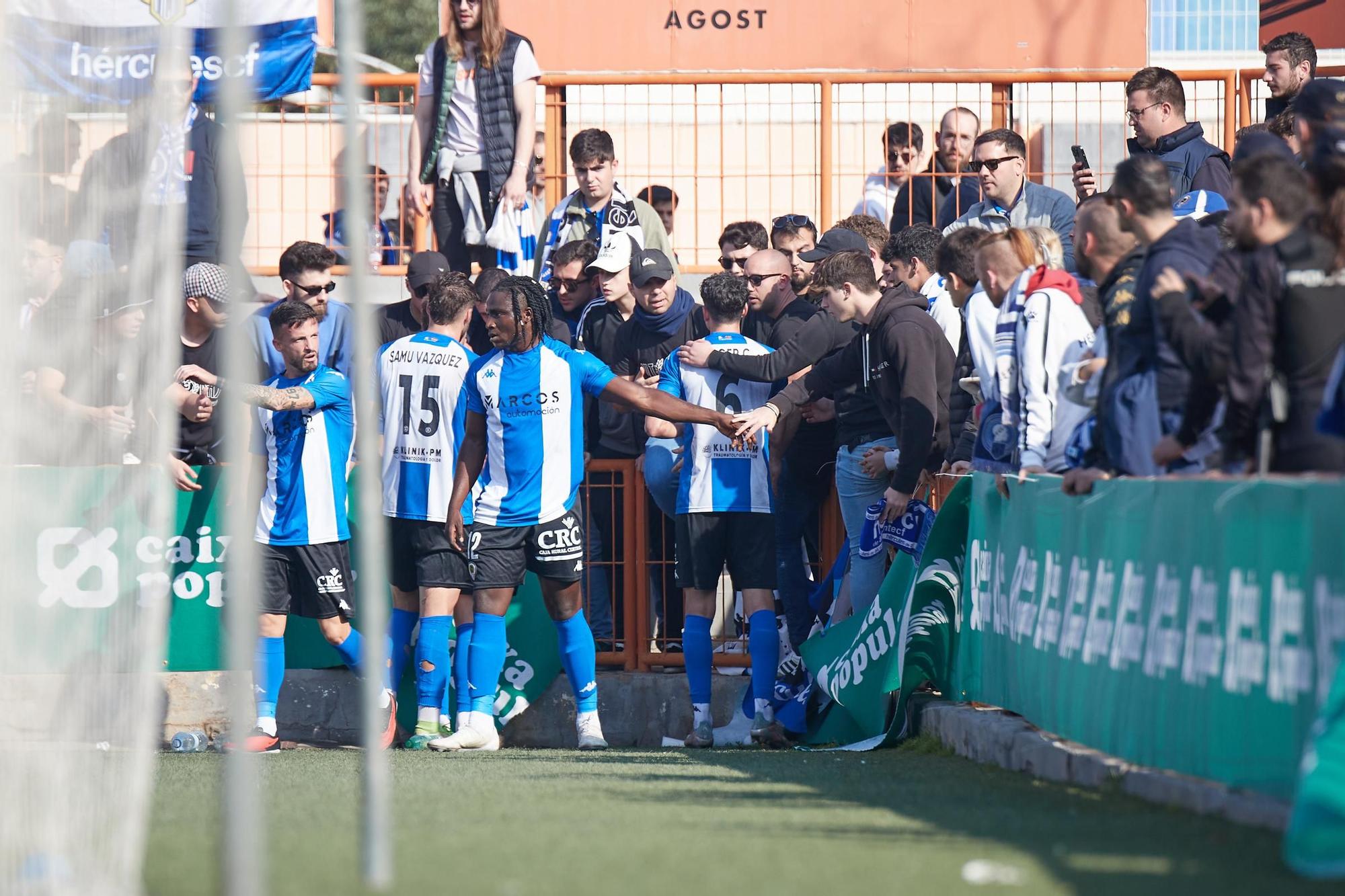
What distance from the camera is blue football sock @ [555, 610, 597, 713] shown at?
9891mm

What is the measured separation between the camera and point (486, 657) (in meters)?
9.79

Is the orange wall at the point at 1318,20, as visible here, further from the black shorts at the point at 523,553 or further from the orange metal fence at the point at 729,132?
the black shorts at the point at 523,553

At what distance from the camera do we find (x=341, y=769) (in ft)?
26.8

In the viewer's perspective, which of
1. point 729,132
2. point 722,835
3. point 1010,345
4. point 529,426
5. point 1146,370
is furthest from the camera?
point 729,132

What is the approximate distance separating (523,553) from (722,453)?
50.0 inches

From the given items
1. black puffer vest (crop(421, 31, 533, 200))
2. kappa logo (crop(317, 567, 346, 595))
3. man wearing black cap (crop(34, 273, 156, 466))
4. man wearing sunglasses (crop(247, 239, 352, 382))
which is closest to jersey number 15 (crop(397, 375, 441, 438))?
man wearing sunglasses (crop(247, 239, 352, 382))

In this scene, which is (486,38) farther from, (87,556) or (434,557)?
(87,556)

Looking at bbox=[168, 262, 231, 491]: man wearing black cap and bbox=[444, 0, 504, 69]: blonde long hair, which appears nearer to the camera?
bbox=[168, 262, 231, 491]: man wearing black cap

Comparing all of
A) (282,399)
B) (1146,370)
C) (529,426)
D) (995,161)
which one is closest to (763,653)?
(529,426)

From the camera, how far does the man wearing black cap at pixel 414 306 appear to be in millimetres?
10977

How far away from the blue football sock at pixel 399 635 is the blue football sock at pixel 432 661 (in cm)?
36

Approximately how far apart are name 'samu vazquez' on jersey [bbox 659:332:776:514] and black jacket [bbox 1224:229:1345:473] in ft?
14.6

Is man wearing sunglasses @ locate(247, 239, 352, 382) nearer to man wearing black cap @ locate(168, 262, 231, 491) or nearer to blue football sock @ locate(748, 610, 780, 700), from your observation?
man wearing black cap @ locate(168, 262, 231, 491)

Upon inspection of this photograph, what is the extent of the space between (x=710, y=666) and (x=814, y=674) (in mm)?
655
